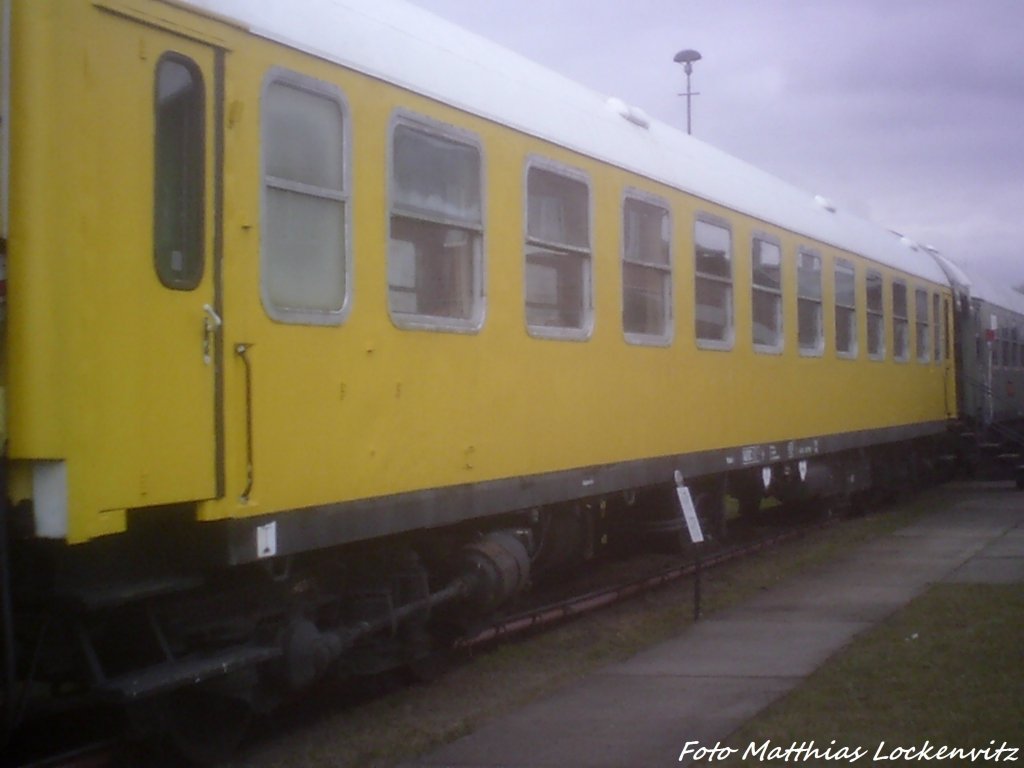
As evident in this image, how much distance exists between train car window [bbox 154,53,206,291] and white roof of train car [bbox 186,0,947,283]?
0.34 meters

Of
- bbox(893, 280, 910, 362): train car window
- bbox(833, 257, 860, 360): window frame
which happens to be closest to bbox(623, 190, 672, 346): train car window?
bbox(833, 257, 860, 360): window frame

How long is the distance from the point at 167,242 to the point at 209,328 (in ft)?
1.28

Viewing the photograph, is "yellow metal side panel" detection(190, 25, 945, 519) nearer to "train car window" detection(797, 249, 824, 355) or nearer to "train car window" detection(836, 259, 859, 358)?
"train car window" detection(797, 249, 824, 355)

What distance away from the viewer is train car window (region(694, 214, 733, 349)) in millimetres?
10492

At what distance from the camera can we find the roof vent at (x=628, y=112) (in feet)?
32.3

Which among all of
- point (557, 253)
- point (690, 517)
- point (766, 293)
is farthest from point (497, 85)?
point (766, 293)

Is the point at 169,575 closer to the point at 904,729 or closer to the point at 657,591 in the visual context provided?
the point at 904,729

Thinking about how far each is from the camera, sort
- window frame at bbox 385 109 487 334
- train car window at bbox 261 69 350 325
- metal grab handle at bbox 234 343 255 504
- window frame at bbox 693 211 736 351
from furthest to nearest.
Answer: window frame at bbox 693 211 736 351
window frame at bbox 385 109 487 334
train car window at bbox 261 69 350 325
metal grab handle at bbox 234 343 255 504

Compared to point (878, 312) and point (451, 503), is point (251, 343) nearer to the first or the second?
point (451, 503)

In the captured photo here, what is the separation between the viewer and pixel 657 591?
10.9 m

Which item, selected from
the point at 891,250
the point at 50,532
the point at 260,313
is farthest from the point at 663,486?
the point at 891,250

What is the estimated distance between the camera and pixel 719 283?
428 inches

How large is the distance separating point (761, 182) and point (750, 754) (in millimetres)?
7726

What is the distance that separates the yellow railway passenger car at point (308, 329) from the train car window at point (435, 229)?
0.06ft
